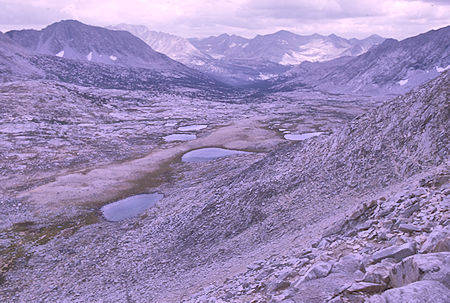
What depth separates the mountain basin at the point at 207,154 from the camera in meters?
96.3

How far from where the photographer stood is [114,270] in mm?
38531

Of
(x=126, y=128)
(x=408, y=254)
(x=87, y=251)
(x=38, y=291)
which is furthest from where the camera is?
(x=126, y=128)

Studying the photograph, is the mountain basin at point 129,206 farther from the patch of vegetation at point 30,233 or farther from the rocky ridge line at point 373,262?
the rocky ridge line at point 373,262

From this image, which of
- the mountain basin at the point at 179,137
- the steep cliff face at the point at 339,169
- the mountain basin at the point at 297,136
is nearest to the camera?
the steep cliff face at the point at 339,169

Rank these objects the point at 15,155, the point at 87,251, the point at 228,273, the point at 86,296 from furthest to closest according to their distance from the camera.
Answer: the point at 15,155 < the point at 87,251 < the point at 86,296 < the point at 228,273

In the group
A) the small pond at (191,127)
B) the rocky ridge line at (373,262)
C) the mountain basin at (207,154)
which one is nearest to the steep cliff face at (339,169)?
the rocky ridge line at (373,262)

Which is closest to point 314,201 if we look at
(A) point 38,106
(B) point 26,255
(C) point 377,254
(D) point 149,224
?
(C) point 377,254

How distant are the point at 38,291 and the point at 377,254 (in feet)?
113

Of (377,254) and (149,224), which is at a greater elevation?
(377,254)

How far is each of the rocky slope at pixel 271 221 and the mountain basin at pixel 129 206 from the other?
771 centimetres

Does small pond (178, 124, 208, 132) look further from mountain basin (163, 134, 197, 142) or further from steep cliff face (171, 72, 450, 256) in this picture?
steep cliff face (171, 72, 450, 256)

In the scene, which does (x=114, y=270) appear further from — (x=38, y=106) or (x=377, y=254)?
(x=38, y=106)

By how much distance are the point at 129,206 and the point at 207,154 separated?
40.3m

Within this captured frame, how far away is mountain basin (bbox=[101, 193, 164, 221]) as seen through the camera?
59375 millimetres
